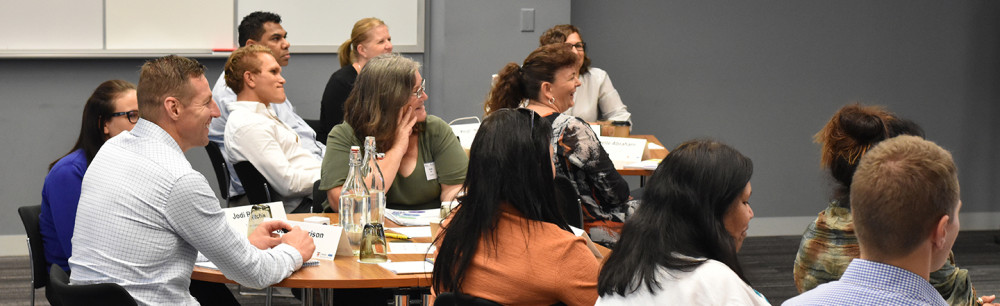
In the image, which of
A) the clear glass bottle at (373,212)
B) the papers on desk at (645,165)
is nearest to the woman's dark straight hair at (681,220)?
the clear glass bottle at (373,212)

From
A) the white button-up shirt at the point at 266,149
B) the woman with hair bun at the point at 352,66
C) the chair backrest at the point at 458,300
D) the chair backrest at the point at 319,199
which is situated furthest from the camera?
the woman with hair bun at the point at 352,66

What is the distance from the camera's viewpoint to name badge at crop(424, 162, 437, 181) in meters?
3.55

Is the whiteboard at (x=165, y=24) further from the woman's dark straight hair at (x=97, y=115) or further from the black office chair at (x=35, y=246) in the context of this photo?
the black office chair at (x=35, y=246)

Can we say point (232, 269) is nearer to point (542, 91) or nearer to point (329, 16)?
point (542, 91)

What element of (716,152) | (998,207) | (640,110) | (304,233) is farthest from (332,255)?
(998,207)

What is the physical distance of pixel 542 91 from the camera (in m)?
3.84

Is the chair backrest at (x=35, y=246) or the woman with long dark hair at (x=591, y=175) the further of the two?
the woman with long dark hair at (x=591, y=175)

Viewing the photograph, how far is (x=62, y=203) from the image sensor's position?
2936mm

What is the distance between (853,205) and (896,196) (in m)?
0.08

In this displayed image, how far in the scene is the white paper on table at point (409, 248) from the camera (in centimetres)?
282

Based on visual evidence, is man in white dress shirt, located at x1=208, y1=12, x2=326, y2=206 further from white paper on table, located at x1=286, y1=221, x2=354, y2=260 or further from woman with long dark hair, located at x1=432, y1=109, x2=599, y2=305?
woman with long dark hair, located at x1=432, y1=109, x2=599, y2=305

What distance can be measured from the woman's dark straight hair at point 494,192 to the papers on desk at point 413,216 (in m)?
1.06

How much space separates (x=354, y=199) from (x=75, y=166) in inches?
34.7

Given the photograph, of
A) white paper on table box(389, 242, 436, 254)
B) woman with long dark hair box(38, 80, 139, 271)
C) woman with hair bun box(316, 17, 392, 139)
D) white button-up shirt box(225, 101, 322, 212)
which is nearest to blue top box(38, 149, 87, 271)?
woman with long dark hair box(38, 80, 139, 271)
